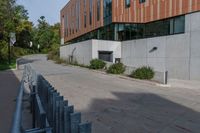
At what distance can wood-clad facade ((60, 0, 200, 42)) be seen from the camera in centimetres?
2088

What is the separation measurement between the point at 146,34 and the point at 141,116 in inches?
769

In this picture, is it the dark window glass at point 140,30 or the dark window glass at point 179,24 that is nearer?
the dark window glass at point 179,24

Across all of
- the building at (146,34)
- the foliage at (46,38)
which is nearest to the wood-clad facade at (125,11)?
the building at (146,34)

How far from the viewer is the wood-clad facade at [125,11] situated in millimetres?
20884

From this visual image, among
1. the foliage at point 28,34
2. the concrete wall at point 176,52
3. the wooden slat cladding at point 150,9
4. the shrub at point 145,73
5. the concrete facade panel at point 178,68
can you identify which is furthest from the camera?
the foliage at point 28,34

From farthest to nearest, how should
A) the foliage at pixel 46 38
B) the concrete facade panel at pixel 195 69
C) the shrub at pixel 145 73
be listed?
the foliage at pixel 46 38 < the concrete facade panel at pixel 195 69 < the shrub at pixel 145 73

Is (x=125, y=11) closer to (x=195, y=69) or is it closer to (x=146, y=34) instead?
(x=146, y=34)

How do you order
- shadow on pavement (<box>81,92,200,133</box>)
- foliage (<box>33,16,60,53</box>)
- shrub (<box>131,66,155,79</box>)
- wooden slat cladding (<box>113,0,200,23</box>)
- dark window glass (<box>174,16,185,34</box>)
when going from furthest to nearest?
foliage (<box>33,16,60,53</box>)
dark window glass (<box>174,16,185,34</box>)
wooden slat cladding (<box>113,0,200,23</box>)
shrub (<box>131,66,155,79</box>)
shadow on pavement (<box>81,92,200,133</box>)

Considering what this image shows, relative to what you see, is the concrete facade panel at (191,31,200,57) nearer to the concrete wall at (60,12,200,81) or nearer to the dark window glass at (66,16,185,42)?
the concrete wall at (60,12,200,81)

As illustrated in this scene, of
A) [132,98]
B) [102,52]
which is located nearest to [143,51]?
[102,52]

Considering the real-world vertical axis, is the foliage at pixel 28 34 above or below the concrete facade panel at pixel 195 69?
above

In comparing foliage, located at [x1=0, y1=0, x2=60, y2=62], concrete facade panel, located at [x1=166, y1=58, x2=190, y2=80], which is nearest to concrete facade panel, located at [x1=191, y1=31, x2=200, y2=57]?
concrete facade panel, located at [x1=166, y1=58, x2=190, y2=80]

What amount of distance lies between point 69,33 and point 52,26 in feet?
132

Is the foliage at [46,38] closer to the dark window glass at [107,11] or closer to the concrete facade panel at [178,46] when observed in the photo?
the dark window glass at [107,11]
